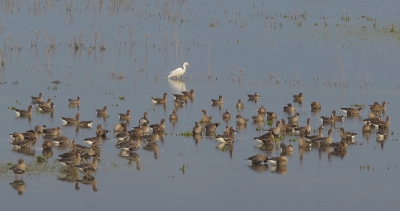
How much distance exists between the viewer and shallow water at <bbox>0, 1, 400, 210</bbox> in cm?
2180

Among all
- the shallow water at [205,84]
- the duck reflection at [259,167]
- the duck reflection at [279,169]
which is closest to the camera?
the shallow water at [205,84]

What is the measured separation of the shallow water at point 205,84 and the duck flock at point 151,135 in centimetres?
33

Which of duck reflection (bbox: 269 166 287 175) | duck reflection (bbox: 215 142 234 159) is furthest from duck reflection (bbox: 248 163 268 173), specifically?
duck reflection (bbox: 215 142 234 159)

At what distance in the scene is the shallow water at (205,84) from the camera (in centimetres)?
2180

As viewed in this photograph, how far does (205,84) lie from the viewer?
42.1 meters

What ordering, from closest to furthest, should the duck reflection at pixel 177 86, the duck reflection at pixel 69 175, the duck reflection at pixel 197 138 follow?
the duck reflection at pixel 69 175
the duck reflection at pixel 197 138
the duck reflection at pixel 177 86

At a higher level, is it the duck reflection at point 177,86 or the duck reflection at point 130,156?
the duck reflection at point 177,86

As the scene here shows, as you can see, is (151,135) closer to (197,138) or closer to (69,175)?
(197,138)

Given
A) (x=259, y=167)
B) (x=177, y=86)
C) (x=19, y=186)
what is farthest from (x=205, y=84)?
(x=19, y=186)

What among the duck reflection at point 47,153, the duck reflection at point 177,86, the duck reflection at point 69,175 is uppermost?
the duck reflection at point 177,86

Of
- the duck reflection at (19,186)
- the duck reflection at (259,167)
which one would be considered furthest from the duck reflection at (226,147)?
the duck reflection at (19,186)

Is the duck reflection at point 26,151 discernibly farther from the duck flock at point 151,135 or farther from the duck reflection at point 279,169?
the duck reflection at point 279,169

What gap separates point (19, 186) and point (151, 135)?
6.57m

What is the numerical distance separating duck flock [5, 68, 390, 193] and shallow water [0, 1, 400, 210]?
33 centimetres
